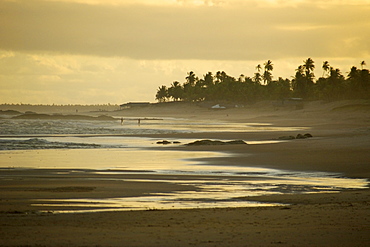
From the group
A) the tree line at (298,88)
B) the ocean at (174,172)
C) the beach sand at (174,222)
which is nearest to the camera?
the beach sand at (174,222)

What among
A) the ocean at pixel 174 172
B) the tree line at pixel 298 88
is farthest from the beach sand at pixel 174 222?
the tree line at pixel 298 88

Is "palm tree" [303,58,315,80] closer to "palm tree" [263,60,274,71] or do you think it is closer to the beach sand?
"palm tree" [263,60,274,71]

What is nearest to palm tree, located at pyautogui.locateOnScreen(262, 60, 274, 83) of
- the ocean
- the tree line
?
the tree line

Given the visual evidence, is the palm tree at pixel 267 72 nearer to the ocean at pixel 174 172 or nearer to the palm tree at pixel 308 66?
the palm tree at pixel 308 66

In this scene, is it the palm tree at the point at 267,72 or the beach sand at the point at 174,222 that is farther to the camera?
the palm tree at the point at 267,72

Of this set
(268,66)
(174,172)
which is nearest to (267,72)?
(268,66)

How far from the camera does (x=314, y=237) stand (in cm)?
1027

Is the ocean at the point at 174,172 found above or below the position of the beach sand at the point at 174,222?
below

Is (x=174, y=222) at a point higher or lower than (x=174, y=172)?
higher

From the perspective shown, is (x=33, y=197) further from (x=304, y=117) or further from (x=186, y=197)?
(x=304, y=117)

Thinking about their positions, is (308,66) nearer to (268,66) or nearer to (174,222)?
(268,66)

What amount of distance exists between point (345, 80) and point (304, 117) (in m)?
33.8

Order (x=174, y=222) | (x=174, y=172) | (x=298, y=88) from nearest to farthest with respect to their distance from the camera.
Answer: (x=174, y=222) → (x=174, y=172) → (x=298, y=88)

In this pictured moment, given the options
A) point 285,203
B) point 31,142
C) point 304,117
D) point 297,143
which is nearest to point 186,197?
point 285,203
